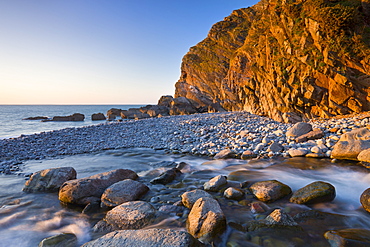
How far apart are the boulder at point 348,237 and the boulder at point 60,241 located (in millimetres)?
4432

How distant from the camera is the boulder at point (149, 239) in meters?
2.89

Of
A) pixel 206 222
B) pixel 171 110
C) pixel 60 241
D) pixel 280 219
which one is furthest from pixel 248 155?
pixel 171 110

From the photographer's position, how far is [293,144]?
895 cm

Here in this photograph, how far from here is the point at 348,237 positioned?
10.6ft

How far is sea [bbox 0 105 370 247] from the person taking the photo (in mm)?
3800

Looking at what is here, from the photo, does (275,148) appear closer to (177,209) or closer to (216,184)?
(216,184)

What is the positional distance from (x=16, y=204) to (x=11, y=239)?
1.61 m

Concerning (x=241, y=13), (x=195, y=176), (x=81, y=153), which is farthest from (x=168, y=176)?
(x=241, y=13)

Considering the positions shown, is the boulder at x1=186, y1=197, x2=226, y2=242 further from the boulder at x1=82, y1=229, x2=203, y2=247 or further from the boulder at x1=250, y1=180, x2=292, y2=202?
the boulder at x1=250, y1=180, x2=292, y2=202

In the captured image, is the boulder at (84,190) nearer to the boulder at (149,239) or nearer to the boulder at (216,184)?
the boulder at (149,239)

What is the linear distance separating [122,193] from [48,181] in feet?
9.02

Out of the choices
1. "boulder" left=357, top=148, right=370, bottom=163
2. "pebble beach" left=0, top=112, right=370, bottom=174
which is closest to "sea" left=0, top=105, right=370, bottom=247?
"boulder" left=357, top=148, right=370, bottom=163

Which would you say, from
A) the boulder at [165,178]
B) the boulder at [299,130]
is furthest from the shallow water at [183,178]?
the boulder at [299,130]

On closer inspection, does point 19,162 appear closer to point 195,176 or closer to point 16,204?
point 16,204
